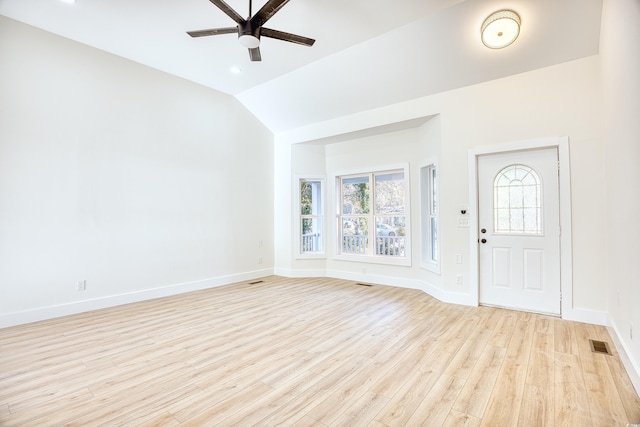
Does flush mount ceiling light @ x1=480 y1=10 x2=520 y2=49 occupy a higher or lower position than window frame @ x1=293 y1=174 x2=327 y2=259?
higher

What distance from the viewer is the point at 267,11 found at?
262cm

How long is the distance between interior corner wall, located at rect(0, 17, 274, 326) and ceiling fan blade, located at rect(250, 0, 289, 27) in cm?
282

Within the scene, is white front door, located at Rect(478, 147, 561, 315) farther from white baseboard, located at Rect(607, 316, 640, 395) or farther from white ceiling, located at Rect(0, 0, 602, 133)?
white ceiling, located at Rect(0, 0, 602, 133)

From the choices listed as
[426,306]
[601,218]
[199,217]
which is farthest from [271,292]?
[601,218]

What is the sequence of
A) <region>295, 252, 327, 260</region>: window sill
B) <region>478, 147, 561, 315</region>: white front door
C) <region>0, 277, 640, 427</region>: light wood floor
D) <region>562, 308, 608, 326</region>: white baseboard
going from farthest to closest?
<region>295, 252, 327, 260</region>: window sill
<region>478, 147, 561, 315</region>: white front door
<region>562, 308, 608, 326</region>: white baseboard
<region>0, 277, 640, 427</region>: light wood floor

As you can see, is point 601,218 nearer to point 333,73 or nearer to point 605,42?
point 605,42

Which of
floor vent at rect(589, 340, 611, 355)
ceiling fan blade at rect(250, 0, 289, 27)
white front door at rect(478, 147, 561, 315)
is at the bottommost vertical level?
floor vent at rect(589, 340, 611, 355)

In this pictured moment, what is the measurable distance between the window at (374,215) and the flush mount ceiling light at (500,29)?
7.78 ft

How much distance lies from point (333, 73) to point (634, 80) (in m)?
3.38

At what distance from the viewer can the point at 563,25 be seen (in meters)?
3.11

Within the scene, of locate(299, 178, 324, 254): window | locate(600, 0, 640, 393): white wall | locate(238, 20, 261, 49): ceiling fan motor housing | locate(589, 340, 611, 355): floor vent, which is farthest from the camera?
locate(299, 178, 324, 254): window

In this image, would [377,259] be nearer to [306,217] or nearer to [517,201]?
[306,217]

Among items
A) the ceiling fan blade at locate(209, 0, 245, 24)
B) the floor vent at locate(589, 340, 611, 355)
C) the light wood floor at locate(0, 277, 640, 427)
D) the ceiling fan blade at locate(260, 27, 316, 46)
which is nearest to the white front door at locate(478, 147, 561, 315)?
the light wood floor at locate(0, 277, 640, 427)

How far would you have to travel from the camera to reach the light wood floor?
6.02 feet
